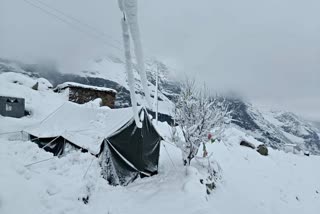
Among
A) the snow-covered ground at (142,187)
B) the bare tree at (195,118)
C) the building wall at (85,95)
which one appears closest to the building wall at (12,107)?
the snow-covered ground at (142,187)

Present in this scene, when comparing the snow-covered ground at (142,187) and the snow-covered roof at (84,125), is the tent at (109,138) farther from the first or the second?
the snow-covered ground at (142,187)

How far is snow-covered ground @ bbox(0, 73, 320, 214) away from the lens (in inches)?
281

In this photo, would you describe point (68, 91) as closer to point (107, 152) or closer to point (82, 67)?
point (107, 152)

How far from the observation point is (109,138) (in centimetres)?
1140

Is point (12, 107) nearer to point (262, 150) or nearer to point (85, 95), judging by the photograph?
point (85, 95)

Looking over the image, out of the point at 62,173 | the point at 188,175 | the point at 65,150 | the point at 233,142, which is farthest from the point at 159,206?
the point at 233,142

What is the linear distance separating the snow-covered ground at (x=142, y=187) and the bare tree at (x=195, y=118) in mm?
1057

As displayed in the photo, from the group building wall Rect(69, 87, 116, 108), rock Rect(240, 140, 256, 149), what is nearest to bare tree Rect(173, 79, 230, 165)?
rock Rect(240, 140, 256, 149)

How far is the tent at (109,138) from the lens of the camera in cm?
1126

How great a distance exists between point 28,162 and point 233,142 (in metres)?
15.9

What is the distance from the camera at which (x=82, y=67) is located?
533ft

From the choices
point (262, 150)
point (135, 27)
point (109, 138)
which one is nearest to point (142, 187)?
point (109, 138)

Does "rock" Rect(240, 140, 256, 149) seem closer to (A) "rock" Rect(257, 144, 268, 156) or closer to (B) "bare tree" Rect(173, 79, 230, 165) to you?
(A) "rock" Rect(257, 144, 268, 156)

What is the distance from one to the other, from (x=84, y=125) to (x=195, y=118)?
5.41m
